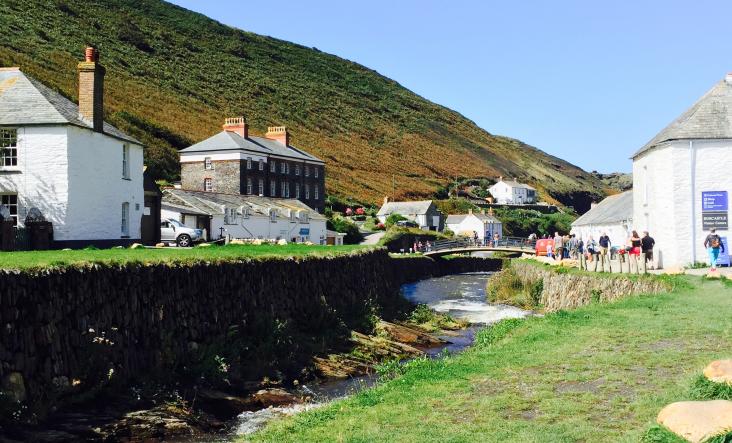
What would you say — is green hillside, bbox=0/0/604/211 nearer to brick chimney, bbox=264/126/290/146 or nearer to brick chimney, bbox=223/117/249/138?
brick chimney, bbox=223/117/249/138

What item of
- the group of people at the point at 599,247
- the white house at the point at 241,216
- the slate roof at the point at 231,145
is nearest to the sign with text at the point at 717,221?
the group of people at the point at 599,247

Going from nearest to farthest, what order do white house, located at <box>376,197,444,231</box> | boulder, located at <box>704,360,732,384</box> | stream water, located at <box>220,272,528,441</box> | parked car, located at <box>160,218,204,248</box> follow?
boulder, located at <box>704,360,732,384</box>
stream water, located at <box>220,272,528,441</box>
parked car, located at <box>160,218,204,248</box>
white house, located at <box>376,197,444,231</box>

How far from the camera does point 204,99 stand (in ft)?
477

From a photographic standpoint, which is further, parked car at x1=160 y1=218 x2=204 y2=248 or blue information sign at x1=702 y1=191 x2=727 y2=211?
parked car at x1=160 y1=218 x2=204 y2=248

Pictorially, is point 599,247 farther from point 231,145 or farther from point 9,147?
point 231,145

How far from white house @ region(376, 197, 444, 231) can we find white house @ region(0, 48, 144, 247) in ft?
235

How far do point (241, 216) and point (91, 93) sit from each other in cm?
2369

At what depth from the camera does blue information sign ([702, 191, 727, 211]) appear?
33.5 m

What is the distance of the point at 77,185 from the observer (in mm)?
30094

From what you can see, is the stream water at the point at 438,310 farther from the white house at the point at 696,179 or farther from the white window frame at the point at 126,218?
the white window frame at the point at 126,218

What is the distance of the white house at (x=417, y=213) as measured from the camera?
344 feet

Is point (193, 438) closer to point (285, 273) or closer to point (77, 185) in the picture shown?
point (285, 273)

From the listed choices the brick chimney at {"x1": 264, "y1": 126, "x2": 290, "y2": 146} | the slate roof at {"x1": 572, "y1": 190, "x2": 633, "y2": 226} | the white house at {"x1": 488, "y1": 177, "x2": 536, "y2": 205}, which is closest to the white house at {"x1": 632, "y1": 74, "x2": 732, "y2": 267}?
the slate roof at {"x1": 572, "y1": 190, "x2": 633, "y2": 226}

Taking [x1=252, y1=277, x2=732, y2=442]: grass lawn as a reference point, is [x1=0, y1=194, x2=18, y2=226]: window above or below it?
above
